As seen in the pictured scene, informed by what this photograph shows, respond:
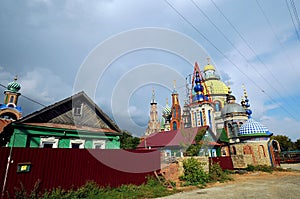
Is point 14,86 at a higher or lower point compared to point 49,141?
higher

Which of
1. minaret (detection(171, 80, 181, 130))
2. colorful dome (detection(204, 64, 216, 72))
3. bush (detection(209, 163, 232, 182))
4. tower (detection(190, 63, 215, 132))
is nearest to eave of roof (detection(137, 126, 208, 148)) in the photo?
bush (detection(209, 163, 232, 182))

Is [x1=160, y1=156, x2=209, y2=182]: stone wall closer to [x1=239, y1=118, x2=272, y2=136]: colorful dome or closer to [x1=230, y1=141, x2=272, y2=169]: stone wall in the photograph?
[x1=230, y1=141, x2=272, y2=169]: stone wall

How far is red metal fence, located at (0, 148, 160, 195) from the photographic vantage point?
311 inches

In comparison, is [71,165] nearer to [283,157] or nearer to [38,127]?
[38,127]

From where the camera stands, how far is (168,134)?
102 feet

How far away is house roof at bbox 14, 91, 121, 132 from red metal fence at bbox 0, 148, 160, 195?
4.28 metres

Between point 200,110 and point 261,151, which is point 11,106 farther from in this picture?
point 261,151

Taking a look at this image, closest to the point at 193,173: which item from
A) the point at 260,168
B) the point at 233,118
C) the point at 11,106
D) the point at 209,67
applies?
the point at 260,168

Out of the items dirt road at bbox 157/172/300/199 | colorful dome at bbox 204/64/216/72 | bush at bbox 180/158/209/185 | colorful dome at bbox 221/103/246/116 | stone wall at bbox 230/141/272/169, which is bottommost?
dirt road at bbox 157/172/300/199

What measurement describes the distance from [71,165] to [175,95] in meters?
43.2

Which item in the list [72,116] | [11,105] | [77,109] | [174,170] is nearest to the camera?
[72,116]

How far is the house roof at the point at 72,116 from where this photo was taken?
41.9 ft

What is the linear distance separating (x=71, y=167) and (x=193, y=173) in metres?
9.37

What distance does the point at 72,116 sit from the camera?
47.8ft
